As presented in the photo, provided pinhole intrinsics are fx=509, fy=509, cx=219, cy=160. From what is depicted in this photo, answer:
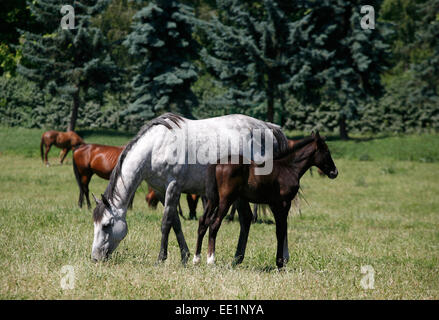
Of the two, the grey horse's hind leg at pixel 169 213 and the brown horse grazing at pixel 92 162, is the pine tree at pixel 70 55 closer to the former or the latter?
the brown horse grazing at pixel 92 162

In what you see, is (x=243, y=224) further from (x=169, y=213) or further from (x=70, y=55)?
(x=70, y=55)

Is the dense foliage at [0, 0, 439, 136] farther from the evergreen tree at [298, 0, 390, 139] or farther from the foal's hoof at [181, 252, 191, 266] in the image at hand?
the foal's hoof at [181, 252, 191, 266]

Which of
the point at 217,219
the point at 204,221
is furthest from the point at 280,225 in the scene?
the point at 204,221

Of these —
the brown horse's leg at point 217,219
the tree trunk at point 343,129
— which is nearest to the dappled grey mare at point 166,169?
the brown horse's leg at point 217,219

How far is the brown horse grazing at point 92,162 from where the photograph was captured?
13.0 meters

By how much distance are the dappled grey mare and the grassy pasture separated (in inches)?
17.0

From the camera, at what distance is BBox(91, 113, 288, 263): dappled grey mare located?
6852mm

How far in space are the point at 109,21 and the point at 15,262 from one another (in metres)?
44.2

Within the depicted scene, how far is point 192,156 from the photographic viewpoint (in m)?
7.33

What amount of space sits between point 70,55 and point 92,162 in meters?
22.7

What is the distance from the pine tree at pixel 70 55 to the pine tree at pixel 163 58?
3.21 meters

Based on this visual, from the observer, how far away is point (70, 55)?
33781mm

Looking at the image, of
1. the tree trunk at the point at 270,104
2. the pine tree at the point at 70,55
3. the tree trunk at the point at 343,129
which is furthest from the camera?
the tree trunk at the point at 343,129
